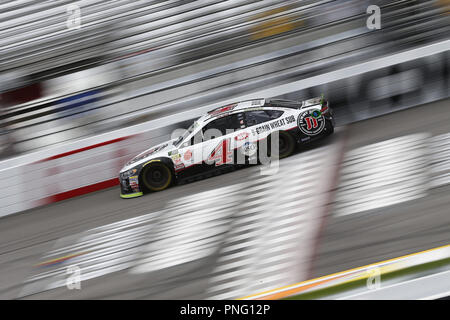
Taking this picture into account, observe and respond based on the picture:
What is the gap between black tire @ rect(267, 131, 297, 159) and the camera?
30.7 feet

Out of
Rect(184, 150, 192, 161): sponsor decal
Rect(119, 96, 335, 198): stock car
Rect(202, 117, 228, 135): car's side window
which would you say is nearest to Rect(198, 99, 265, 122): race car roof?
Rect(119, 96, 335, 198): stock car

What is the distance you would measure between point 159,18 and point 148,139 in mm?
4135

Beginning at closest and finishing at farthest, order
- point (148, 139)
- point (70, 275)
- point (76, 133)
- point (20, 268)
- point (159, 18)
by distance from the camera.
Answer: point (70, 275)
point (20, 268)
point (148, 139)
point (76, 133)
point (159, 18)

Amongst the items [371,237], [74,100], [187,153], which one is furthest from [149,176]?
[371,237]

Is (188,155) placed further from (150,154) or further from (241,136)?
(241,136)

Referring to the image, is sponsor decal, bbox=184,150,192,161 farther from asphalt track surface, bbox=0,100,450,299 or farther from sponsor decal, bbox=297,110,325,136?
sponsor decal, bbox=297,110,325,136

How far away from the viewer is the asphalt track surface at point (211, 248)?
5734 mm

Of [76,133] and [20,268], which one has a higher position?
[76,133]

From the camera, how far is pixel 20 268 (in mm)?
7453

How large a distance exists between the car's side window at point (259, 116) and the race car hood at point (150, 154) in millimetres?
1414

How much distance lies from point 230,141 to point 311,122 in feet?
4.60

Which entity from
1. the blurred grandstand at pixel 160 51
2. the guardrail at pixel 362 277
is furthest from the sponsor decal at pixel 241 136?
the guardrail at pixel 362 277

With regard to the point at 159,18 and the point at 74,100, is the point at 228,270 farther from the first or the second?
the point at 159,18

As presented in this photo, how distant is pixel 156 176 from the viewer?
9617mm
